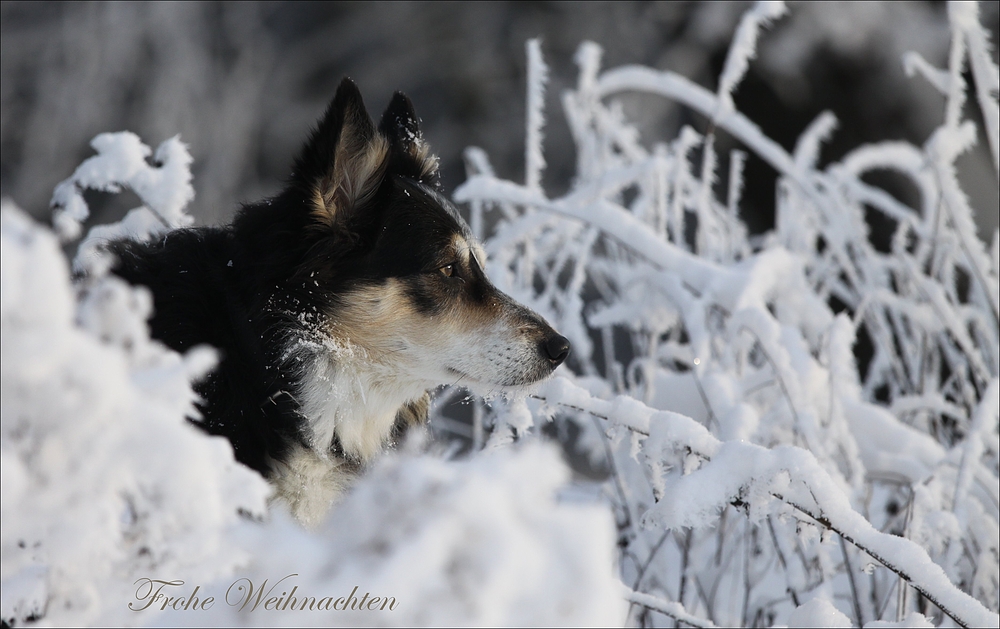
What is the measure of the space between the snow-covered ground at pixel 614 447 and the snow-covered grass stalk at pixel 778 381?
0.04ft

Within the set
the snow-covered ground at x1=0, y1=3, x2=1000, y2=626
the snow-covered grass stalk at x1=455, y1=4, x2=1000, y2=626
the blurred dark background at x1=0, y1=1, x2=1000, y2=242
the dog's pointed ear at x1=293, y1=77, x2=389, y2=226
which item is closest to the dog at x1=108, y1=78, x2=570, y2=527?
the dog's pointed ear at x1=293, y1=77, x2=389, y2=226

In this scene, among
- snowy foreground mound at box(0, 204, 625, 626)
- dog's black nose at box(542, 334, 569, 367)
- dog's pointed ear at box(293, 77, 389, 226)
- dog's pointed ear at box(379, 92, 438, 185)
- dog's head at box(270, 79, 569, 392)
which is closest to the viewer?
snowy foreground mound at box(0, 204, 625, 626)

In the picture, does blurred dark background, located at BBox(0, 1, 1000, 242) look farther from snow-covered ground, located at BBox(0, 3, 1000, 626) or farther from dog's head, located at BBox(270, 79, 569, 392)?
dog's head, located at BBox(270, 79, 569, 392)

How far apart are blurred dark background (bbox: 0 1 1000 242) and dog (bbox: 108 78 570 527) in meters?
6.40

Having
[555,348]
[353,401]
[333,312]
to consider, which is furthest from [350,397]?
[555,348]

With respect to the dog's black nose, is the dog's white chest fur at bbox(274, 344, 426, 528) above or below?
below

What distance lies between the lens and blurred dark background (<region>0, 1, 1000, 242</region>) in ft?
27.5

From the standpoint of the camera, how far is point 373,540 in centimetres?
80

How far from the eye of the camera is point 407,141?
2684 millimetres

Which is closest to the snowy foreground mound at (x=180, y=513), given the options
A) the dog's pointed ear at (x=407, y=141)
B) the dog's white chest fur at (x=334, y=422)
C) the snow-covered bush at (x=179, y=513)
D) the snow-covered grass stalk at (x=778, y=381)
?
the snow-covered bush at (x=179, y=513)

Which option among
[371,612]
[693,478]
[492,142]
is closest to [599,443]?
→ [693,478]

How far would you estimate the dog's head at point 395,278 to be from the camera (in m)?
2.17

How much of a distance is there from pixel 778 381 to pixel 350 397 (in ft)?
4.58

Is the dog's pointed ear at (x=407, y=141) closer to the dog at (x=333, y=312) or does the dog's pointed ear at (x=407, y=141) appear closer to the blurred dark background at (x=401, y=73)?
the dog at (x=333, y=312)
